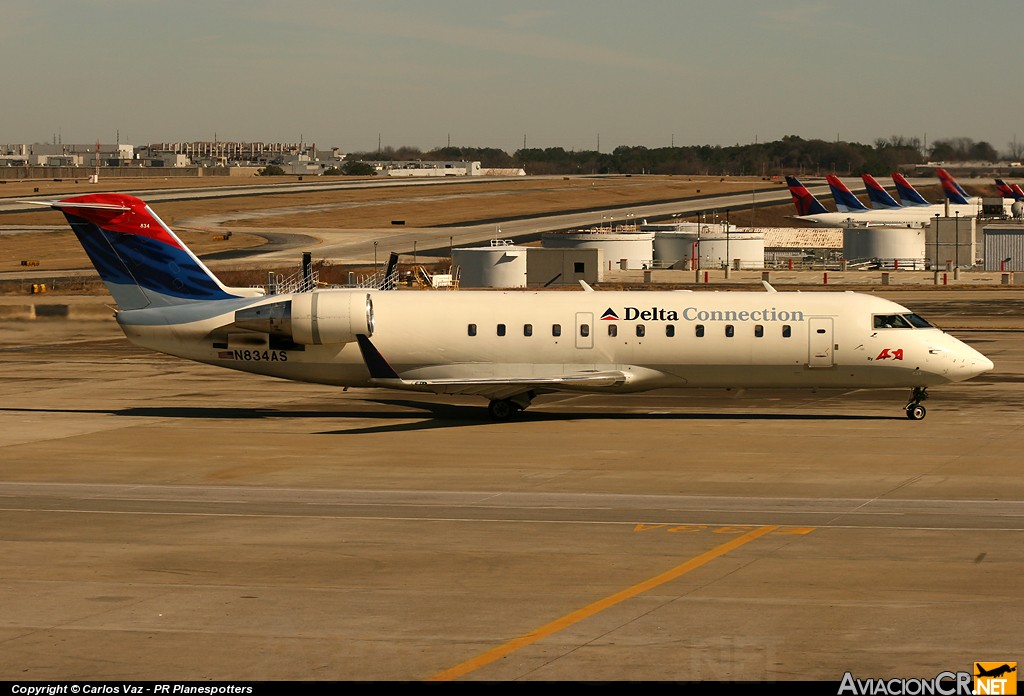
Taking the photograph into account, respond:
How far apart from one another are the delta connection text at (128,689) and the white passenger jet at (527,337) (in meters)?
20.1

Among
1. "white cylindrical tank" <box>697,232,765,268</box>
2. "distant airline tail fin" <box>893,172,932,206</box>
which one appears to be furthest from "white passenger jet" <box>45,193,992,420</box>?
"distant airline tail fin" <box>893,172,932,206</box>

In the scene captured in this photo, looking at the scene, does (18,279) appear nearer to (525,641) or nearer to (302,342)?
(302,342)

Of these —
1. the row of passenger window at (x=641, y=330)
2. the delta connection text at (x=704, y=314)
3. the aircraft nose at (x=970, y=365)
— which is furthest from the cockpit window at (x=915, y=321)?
the row of passenger window at (x=641, y=330)

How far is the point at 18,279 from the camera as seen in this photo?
90.4 metres

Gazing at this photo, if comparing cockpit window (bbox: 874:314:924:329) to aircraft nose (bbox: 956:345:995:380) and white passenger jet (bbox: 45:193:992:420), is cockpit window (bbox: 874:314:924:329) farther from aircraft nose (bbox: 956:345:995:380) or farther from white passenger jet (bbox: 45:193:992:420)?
aircraft nose (bbox: 956:345:995:380)

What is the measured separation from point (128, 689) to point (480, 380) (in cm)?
2114

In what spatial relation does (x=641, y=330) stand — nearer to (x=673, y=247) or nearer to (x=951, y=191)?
(x=673, y=247)

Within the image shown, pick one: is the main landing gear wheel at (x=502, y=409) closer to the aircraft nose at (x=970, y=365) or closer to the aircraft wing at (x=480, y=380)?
the aircraft wing at (x=480, y=380)

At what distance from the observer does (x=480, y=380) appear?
34.7 m

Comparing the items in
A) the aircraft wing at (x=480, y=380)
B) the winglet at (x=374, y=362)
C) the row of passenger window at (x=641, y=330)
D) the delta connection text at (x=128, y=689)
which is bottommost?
the delta connection text at (x=128, y=689)

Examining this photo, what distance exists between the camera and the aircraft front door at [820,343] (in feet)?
114

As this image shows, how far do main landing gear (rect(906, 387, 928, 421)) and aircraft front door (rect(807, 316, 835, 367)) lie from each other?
8.08 ft

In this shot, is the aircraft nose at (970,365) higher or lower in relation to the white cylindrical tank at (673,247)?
lower

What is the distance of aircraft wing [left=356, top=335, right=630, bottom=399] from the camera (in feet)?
112
